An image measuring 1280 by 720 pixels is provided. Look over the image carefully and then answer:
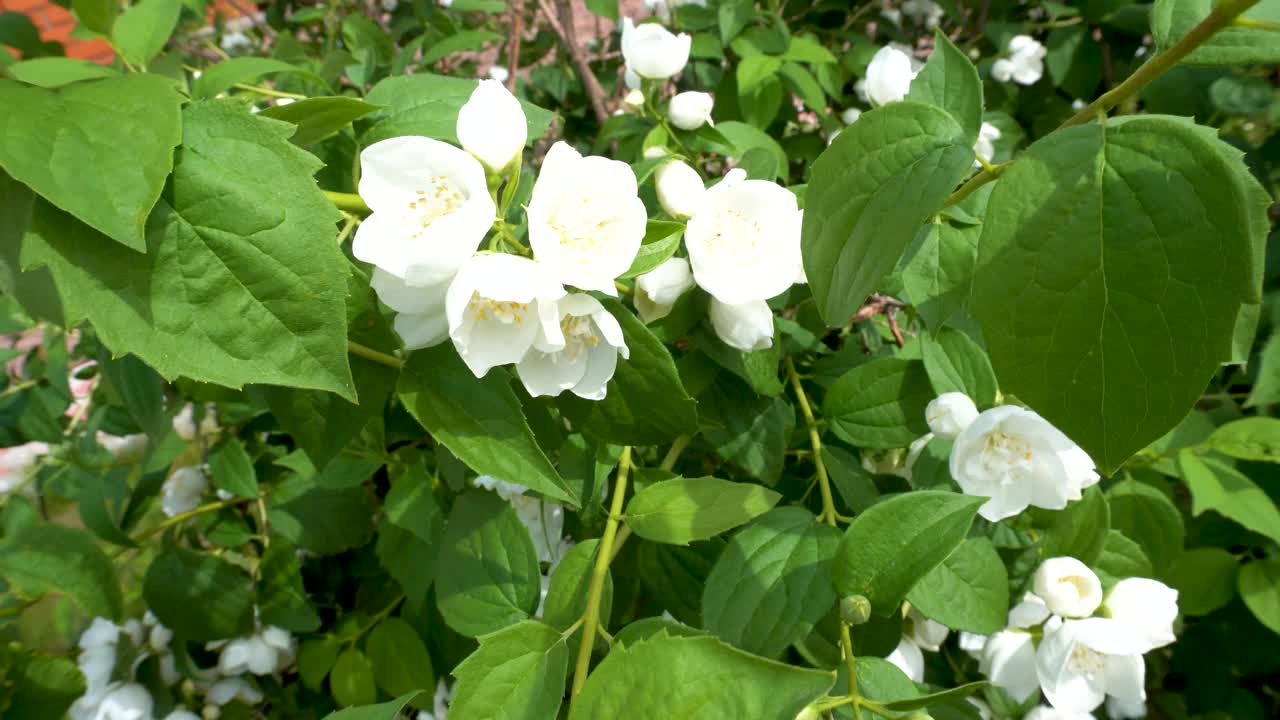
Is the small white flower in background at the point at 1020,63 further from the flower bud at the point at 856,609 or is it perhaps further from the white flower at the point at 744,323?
the flower bud at the point at 856,609

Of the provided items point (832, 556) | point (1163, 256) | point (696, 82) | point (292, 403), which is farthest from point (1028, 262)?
point (696, 82)

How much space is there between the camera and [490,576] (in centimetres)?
87

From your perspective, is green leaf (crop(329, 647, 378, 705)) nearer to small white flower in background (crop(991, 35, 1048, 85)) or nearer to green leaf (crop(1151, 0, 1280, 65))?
green leaf (crop(1151, 0, 1280, 65))

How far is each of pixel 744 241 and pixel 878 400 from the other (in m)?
0.35

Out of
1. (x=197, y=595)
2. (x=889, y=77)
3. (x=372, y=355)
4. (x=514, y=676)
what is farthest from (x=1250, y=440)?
(x=197, y=595)

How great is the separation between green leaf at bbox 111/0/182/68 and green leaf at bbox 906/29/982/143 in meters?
0.85

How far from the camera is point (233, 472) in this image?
1364mm

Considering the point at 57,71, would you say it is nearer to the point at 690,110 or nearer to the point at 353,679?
the point at 690,110

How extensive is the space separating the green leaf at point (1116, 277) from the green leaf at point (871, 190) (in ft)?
0.25

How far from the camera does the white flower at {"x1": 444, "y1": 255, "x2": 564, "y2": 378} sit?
593mm

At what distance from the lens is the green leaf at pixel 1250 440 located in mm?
1158

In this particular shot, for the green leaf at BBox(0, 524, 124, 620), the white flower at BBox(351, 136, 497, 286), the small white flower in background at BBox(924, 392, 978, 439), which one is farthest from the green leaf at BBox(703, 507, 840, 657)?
the green leaf at BBox(0, 524, 124, 620)

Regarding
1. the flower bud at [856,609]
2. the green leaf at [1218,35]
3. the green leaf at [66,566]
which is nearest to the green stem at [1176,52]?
the green leaf at [1218,35]

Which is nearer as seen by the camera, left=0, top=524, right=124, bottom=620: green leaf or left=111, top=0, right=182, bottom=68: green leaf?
left=111, top=0, right=182, bottom=68: green leaf
